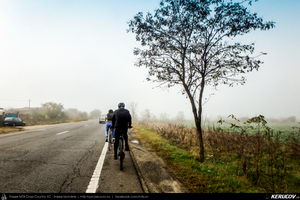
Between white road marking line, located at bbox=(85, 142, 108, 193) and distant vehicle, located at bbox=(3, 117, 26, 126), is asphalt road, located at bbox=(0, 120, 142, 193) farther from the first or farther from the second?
distant vehicle, located at bbox=(3, 117, 26, 126)

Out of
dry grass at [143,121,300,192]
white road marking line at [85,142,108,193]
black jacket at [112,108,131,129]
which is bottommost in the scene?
dry grass at [143,121,300,192]

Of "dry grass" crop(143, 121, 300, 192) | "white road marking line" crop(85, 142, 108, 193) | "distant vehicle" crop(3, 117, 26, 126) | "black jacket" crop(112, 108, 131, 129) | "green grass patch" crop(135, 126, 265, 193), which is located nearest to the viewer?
"white road marking line" crop(85, 142, 108, 193)

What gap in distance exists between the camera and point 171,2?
22.8ft

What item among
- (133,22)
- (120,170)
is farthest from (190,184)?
(133,22)

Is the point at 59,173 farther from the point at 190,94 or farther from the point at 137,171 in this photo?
the point at 190,94

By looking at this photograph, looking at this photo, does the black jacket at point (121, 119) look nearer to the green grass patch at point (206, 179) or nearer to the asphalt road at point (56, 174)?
A: the asphalt road at point (56, 174)

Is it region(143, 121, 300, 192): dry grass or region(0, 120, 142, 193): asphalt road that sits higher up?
region(0, 120, 142, 193): asphalt road

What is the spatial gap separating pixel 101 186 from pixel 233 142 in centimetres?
888

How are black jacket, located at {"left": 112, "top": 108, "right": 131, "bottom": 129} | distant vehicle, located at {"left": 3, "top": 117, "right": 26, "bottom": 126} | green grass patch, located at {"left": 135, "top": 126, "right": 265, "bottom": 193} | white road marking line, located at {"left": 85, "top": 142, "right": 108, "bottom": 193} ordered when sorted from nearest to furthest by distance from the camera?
white road marking line, located at {"left": 85, "top": 142, "right": 108, "bottom": 193}, green grass patch, located at {"left": 135, "top": 126, "right": 265, "bottom": 193}, black jacket, located at {"left": 112, "top": 108, "right": 131, "bottom": 129}, distant vehicle, located at {"left": 3, "top": 117, "right": 26, "bottom": 126}

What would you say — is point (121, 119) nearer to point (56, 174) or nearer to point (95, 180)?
point (95, 180)

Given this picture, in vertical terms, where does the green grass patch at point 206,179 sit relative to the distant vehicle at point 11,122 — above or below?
below

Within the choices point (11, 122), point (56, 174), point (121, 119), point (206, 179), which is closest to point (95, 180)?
point (56, 174)

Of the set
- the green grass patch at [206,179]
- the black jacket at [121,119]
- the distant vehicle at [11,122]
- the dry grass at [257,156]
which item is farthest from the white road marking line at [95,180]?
the distant vehicle at [11,122]

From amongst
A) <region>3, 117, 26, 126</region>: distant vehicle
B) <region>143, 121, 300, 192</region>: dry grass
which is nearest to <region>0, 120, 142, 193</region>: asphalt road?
<region>143, 121, 300, 192</region>: dry grass
